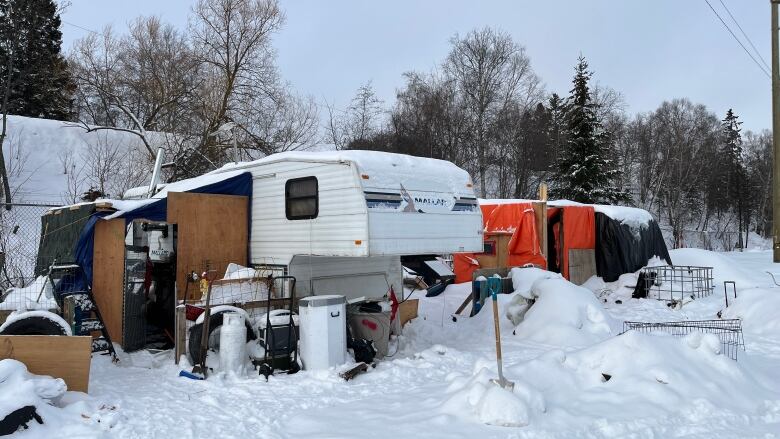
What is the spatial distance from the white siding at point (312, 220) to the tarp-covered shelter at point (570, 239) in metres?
7.08

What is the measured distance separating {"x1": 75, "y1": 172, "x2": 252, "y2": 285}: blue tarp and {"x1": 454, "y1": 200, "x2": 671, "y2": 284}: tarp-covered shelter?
7.25m

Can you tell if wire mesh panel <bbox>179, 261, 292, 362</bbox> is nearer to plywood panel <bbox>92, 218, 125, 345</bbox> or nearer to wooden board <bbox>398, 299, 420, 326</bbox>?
plywood panel <bbox>92, 218, 125, 345</bbox>

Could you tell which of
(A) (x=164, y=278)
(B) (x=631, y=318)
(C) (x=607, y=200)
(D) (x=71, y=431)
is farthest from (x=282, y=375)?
(C) (x=607, y=200)

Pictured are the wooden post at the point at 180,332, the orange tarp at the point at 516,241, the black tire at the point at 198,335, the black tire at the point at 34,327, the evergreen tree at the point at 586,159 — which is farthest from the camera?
the evergreen tree at the point at 586,159

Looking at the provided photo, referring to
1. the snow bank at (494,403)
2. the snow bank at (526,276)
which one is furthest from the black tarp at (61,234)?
the snow bank at (526,276)

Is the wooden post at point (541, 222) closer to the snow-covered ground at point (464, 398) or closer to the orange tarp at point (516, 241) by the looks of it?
the orange tarp at point (516, 241)

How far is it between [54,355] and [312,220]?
11.1ft

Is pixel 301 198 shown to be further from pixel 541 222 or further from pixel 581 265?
pixel 581 265

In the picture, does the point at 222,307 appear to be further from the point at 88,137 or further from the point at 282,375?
the point at 88,137

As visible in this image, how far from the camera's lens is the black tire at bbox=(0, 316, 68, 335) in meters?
6.15

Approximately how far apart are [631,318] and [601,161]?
19793 millimetres

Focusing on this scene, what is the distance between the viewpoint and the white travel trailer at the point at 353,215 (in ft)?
23.7

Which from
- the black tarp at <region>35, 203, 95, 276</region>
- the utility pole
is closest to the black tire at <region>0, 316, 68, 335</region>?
the black tarp at <region>35, 203, 95, 276</region>

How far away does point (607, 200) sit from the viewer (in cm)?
2905
